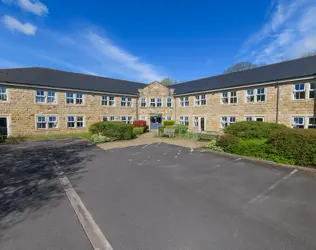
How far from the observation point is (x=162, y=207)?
442 centimetres

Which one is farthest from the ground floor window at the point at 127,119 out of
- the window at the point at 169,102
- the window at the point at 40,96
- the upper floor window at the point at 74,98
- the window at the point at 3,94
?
the window at the point at 3,94

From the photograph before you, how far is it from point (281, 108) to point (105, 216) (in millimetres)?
18786

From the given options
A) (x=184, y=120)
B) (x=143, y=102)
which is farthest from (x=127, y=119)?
(x=184, y=120)

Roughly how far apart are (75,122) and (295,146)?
73.9 feet

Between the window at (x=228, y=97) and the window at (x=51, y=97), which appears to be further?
the window at (x=228, y=97)

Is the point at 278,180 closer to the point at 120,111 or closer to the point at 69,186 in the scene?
the point at 69,186

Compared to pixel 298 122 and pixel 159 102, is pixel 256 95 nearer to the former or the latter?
pixel 298 122

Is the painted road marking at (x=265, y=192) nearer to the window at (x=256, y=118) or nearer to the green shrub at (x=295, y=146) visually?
the green shrub at (x=295, y=146)

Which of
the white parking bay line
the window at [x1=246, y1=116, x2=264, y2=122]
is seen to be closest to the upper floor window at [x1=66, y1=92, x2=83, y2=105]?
the white parking bay line

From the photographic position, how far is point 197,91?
78.6 ft

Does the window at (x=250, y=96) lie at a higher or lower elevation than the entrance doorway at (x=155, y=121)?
higher

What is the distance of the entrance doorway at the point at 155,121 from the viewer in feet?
89.0

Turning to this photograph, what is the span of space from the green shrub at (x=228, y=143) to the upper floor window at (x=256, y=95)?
10.3 meters

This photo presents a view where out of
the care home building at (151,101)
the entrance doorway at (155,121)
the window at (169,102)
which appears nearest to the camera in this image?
the care home building at (151,101)
